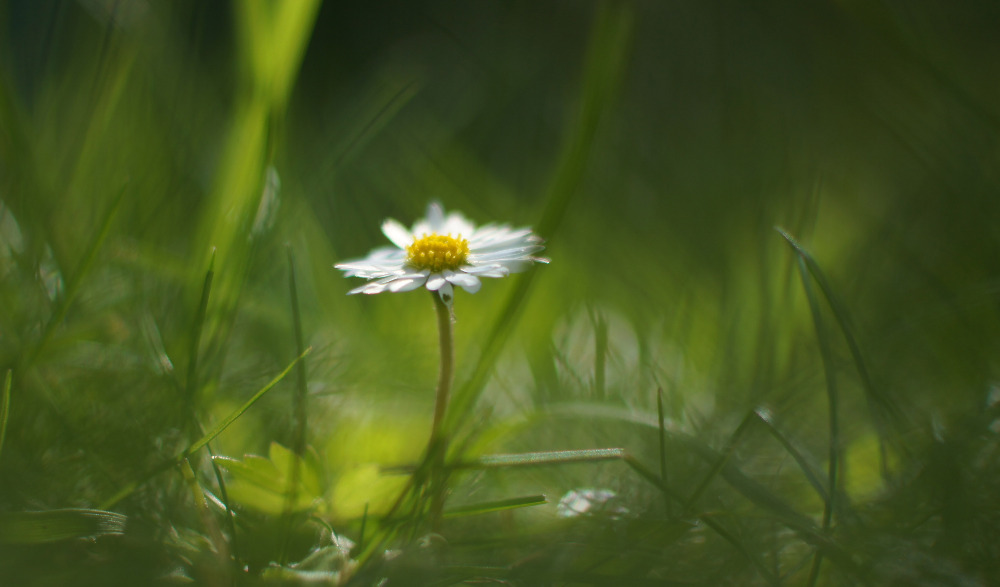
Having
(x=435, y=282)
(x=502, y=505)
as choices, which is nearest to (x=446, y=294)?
(x=435, y=282)

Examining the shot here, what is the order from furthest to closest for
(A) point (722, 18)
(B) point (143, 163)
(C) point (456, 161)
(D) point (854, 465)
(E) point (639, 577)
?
(A) point (722, 18)
(C) point (456, 161)
(B) point (143, 163)
(D) point (854, 465)
(E) point (639, 577)

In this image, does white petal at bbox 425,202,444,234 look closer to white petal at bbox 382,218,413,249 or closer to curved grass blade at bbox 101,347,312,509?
white petal at bbox 382,218,413,249

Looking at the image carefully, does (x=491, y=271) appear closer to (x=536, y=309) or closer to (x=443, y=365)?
(x=443, y=365)

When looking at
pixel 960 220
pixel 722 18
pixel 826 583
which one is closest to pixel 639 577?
pixel 826 583

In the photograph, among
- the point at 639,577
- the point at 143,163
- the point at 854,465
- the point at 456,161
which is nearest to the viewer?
the point at 639,577

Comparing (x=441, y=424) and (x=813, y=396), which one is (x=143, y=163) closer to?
(x=441, y=424)

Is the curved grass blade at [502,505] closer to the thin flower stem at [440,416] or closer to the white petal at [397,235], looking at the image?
the thin flower stem at [440,416]
